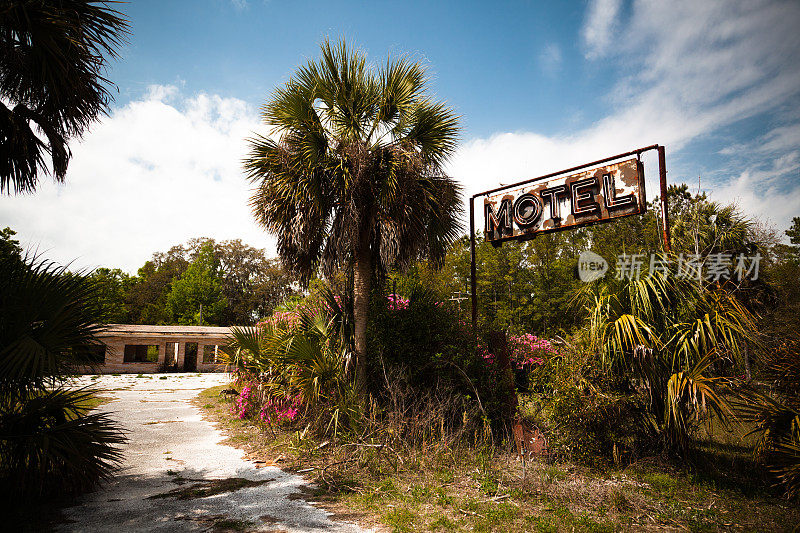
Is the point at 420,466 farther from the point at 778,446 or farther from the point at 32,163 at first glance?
the point at 32,163

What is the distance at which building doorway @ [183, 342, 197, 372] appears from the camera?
1168 inches

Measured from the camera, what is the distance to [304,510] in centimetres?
443

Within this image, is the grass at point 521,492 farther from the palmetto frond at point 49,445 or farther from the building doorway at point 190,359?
the building doorway at point 190,359

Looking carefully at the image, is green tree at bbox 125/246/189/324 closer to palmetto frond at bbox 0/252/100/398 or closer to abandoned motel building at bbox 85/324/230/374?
abandoned motel building at bbox 85/324/230/374

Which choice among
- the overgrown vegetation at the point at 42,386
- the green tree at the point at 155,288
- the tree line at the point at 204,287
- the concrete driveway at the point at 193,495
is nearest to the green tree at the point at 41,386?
the overgrown vegetation at the point at 42,386

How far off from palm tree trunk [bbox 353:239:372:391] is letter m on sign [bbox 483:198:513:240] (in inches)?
123

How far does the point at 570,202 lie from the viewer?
8.23 m

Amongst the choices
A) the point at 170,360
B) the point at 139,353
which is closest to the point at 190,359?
the point at 170,360

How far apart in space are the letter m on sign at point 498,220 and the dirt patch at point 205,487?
6.68 m

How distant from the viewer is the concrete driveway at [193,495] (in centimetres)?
392

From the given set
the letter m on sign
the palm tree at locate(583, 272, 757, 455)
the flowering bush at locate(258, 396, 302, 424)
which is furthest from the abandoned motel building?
the palm tree at locate(583, 272, 757, 455)

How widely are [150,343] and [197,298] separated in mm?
17400

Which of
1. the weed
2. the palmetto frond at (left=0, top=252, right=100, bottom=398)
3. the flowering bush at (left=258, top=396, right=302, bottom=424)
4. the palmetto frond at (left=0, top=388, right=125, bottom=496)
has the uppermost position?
the palmetto frond at (left=0, top=252, right=100, bottom=398)

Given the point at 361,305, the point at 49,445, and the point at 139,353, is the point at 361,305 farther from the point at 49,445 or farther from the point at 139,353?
the point at 139,353
